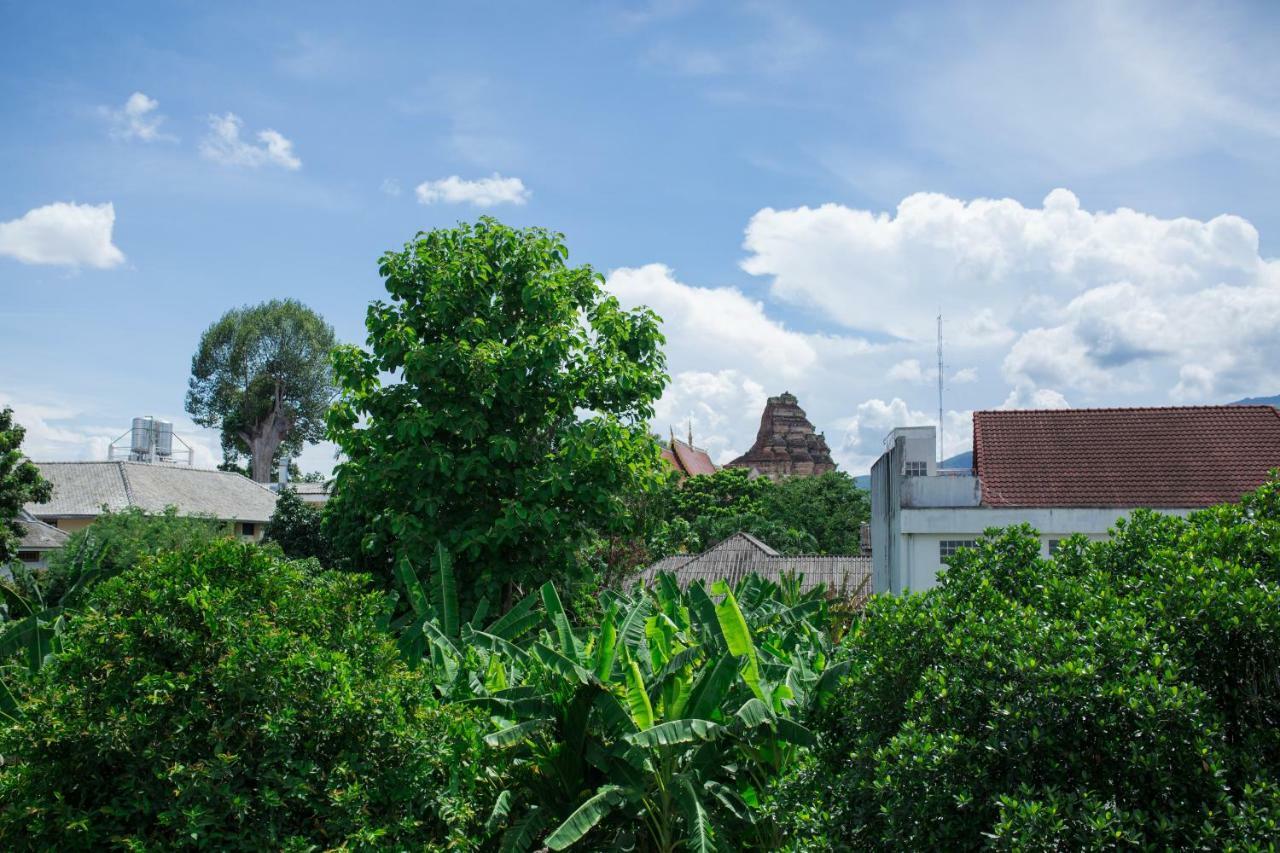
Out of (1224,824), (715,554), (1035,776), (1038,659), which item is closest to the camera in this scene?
(1224,824)

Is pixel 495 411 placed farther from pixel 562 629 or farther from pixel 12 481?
pixel 12 481

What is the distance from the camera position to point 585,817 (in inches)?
227

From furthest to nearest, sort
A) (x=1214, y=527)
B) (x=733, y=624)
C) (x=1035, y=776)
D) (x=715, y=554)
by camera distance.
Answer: (x=715, y=554), (x=733, y=624), (x=1214, y=527), (x=1035, y=776)

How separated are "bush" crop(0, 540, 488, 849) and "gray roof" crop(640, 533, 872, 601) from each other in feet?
77.2

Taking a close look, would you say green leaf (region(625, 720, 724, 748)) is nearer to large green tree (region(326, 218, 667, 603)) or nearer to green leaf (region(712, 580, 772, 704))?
green leaf (region(712, 580, 772, 704))

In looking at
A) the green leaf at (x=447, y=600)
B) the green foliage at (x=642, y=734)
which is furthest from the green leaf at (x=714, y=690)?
the green leaf at (x=447, y=600)

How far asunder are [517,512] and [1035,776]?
21.0 ft

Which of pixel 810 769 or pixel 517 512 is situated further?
pixel 517 512

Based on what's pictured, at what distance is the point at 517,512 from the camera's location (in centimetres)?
958

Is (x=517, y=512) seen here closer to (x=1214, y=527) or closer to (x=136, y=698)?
(x=136, y=698)

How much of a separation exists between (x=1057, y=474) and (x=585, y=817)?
53.8ft

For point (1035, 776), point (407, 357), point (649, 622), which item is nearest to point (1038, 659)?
point (1035, 776)

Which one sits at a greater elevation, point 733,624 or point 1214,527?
point 1214,527

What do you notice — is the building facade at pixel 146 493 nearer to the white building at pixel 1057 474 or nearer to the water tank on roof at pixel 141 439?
the water tank on roof at pixel 141 439
